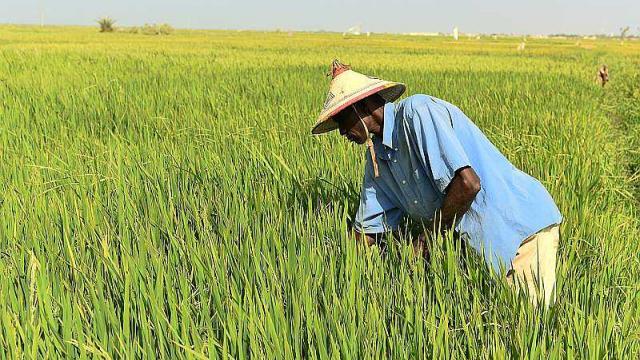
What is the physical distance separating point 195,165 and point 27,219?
800 millimetres

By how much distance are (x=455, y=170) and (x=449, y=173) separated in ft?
0.14

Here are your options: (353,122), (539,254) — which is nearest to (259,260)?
(353,122)

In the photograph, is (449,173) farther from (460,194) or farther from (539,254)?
(539,254)

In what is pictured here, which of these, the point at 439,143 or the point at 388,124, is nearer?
the point at 439,143

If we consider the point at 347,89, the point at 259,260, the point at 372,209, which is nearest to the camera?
the point at 259,260

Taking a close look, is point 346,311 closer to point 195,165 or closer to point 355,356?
point 355,356

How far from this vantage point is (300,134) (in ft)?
10.9

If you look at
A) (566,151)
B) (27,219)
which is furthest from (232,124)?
(566,151)

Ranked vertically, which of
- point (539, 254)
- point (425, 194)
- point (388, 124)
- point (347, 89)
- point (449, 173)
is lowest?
point (539, 254)

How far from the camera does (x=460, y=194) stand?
1.45m

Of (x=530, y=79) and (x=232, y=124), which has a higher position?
(x=530, y=79)

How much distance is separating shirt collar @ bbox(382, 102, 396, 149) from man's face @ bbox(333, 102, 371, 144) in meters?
0.07

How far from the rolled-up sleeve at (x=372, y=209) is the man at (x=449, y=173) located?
0.16 ft

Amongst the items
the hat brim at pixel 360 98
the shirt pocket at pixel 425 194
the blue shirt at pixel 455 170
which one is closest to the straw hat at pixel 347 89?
the hat brim at pixel 360 98
